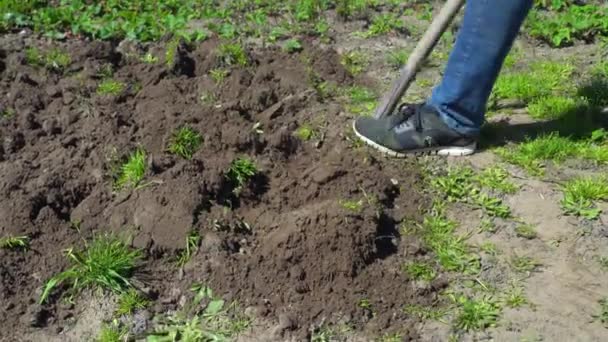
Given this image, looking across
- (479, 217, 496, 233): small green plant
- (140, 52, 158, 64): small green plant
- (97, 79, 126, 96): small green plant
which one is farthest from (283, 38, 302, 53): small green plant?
(479, 217, 496, 233): small green plant

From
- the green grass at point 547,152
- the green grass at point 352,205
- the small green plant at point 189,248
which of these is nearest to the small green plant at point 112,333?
the small green plant at point 189,248

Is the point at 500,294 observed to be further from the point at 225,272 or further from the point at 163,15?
the point at 163,15

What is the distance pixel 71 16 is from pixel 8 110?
140 cm

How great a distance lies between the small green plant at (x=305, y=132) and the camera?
14.9 ft

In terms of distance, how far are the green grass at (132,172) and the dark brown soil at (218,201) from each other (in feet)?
0.16

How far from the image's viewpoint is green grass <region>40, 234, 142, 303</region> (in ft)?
11.6

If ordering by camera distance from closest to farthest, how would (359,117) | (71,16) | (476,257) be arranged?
1. (476,257)
2. (359,117)
3. (71,16)

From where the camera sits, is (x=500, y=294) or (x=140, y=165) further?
(x=140, y=165)

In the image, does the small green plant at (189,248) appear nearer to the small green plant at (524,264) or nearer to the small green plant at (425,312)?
the small green plant at (425,312)

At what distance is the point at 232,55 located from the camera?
17.3 ft

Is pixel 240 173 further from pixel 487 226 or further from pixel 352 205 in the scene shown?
pixel 487 226

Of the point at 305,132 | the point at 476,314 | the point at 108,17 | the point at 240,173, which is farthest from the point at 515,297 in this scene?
the point at 108,17

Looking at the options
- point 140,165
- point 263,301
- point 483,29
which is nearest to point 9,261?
point 140,165

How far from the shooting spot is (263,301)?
3.50m
